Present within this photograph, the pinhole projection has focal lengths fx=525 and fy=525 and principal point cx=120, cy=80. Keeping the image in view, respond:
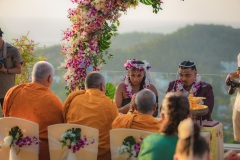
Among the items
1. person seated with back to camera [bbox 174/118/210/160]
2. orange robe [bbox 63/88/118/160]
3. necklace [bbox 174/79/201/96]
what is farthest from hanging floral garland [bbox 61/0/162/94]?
person seated with back to camera [bbox 174/118/210/160]

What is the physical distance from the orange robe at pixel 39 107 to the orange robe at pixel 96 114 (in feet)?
0.57

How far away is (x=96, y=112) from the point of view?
4539 mm

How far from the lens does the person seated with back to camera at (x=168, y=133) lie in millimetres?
3303

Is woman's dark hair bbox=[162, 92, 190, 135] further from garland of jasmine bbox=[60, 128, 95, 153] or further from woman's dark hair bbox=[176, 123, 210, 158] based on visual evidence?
garland of jasmine bbox=[60, 128, 95, 153]

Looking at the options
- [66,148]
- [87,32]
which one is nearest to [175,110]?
[66,148]

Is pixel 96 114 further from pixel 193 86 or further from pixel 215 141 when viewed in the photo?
pixel 193 86

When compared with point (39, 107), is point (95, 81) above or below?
above

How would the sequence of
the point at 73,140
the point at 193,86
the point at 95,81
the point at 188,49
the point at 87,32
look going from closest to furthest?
the point at 73,140 → the point at 95,81 → the point at 193,86 → the point at 87,32 → the point at 188,49

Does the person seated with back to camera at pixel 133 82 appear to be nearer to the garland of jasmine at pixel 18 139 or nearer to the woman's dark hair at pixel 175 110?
the garland of jasmine at pixel 18 139

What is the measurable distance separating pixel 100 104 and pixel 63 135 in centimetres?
49

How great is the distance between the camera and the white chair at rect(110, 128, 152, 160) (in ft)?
13.3

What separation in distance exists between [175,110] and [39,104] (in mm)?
1704

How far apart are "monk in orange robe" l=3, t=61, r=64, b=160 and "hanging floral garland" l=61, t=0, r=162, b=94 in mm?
935

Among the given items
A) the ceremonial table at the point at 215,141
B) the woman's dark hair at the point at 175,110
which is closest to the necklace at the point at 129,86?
the ceremonial table at the point at 215,141
